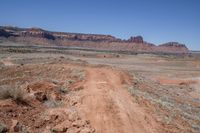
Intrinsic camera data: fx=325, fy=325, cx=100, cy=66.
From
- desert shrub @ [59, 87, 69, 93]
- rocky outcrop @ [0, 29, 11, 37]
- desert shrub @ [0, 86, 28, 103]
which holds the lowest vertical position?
desert shrub @ [59, 87, 69, 93]

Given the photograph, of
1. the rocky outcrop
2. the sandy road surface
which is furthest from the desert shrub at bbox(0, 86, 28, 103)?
the rocky outcrop

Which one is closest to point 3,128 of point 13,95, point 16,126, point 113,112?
point 16,126

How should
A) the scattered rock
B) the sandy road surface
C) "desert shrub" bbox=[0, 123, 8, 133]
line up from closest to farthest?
"desert shrub" bbox=[0, 123, 8, 133] → the scattered rock → the sandy road surface

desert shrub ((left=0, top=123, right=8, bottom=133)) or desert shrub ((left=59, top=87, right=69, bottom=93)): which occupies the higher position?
desert shrub ((left=59, top=87, right=69, bottom=93))

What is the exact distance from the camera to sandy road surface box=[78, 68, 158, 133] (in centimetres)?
1253

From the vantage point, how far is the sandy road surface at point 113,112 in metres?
12.5

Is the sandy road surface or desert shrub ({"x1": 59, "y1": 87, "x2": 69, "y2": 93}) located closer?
the sandy road surface

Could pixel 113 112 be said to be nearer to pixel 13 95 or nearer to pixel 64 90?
pixel 13 95

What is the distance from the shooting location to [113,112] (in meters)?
14.3

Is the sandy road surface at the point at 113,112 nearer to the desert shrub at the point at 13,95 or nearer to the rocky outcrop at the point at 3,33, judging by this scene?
the desert shrub at the point at 13,95

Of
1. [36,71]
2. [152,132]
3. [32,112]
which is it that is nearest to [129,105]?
[152,132]

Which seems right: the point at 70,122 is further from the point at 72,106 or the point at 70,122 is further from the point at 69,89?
the point at 69,89

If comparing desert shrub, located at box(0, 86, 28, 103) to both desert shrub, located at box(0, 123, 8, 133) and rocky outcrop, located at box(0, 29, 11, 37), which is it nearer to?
desert shrub, located at box(0, 123, 8, 133)

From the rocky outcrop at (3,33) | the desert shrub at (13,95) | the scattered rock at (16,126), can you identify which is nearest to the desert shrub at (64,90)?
the desert shrub at (13,95)
